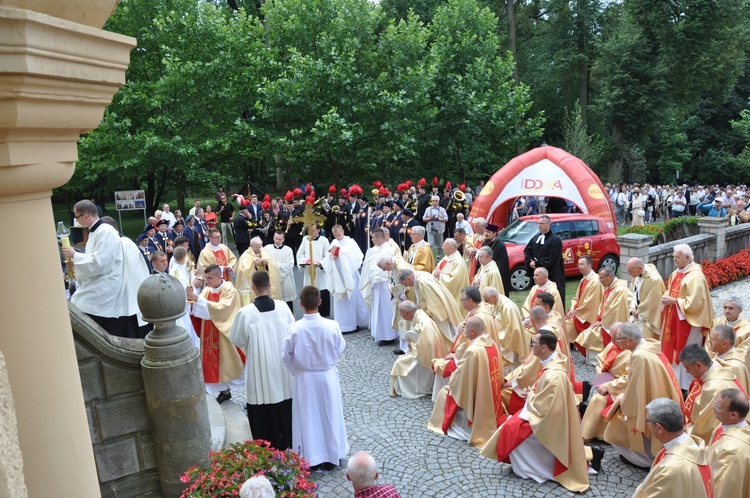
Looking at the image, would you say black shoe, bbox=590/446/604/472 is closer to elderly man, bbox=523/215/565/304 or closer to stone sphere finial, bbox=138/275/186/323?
stone sphere finial, bbox=138/275/186/323

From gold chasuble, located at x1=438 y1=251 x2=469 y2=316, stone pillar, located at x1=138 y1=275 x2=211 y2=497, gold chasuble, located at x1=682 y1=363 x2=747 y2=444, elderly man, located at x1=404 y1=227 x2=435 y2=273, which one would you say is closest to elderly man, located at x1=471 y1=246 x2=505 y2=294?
gold chasuble, located at x1=438 y1=251 x2=469 y2=316

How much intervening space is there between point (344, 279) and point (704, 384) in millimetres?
6950

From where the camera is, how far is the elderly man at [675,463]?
4352 millimetres

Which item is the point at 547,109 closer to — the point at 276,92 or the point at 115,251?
the point at 276,92

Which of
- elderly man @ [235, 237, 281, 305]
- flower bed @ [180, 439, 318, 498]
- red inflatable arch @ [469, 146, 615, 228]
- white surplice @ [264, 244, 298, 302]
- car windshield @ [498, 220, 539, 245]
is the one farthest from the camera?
red inflatable arch @ [469, 146, 615, 228]

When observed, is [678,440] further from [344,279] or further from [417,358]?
[344,279]

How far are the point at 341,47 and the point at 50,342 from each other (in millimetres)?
21707

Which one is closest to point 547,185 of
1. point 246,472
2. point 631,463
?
point 631,463

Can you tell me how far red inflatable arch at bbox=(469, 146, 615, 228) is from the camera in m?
16.9

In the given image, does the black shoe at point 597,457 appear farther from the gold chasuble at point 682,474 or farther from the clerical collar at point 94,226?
the clerical collar at point 94,226

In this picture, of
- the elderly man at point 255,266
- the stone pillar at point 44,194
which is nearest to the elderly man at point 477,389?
the elderly man at point 255,266

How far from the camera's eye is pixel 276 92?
21109 millimetres

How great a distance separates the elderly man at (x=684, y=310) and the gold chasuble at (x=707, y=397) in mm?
2747

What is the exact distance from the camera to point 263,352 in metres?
6.34
